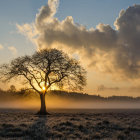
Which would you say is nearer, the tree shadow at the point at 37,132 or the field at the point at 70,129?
the tree shadow at the point at 37,132

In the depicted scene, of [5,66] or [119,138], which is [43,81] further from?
[119,138]

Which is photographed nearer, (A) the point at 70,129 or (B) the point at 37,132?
(B) the point at 37,132

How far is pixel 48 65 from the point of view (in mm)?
38344

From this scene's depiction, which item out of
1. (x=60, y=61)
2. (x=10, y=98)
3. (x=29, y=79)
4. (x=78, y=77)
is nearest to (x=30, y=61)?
(x=29, y=79)

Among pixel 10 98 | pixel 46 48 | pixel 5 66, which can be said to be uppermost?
pixel 46 48

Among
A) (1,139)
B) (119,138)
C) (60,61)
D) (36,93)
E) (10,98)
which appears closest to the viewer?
(1,139)

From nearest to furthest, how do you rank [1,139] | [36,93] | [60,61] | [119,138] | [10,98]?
[1,139] < [119,138] < [60,61] < [36,93] < [10,98]

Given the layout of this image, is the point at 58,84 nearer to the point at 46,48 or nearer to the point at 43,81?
the point at 43,81

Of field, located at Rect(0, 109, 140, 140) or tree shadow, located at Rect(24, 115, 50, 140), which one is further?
field, located at Rect(0, 109, 140, 140)

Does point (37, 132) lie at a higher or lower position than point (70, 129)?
higher

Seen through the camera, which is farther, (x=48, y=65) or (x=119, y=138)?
(x=48, y=65)

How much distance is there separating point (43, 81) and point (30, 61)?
221 inches

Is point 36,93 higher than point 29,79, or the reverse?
point 29,79

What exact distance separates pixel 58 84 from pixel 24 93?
8819mm
